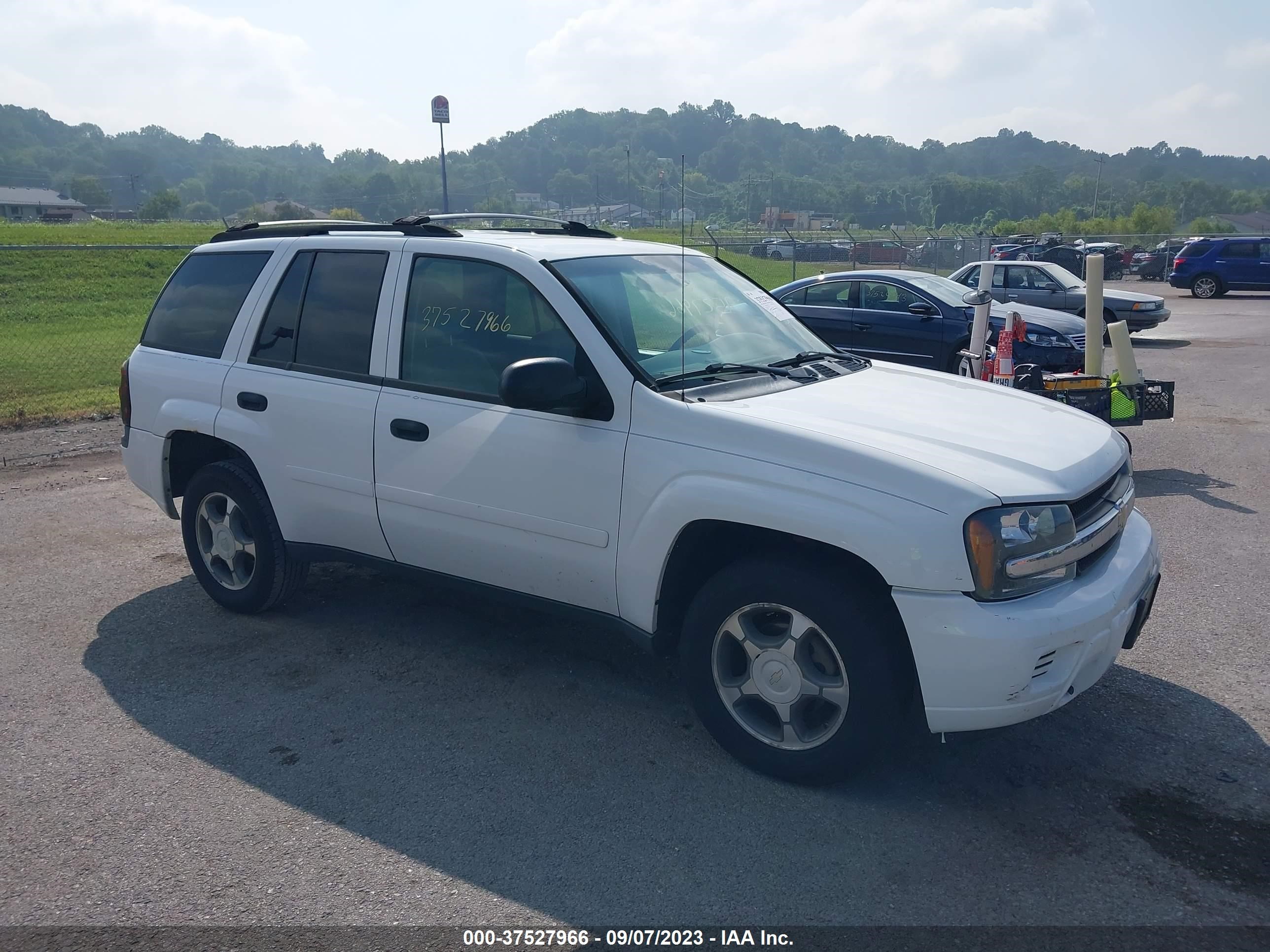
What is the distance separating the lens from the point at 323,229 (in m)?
5.35

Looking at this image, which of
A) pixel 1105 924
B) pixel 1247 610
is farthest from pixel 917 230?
pixel 1105 924

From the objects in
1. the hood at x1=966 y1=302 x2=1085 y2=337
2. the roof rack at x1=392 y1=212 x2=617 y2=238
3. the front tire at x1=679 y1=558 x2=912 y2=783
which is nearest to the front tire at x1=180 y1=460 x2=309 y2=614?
the roof rack at x1=392 y1=212 x2=617 y2=238

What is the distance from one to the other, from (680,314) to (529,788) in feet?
6.70

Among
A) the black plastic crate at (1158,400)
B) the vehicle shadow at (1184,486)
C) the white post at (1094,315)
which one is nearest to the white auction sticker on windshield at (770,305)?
the white post at (1094,315)

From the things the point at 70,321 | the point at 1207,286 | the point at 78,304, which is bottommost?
the point at 70,321

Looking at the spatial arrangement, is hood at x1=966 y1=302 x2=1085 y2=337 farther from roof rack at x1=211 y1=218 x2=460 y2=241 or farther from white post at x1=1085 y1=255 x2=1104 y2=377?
roof rack at x1=211 y1=218 x2=460 y2=241

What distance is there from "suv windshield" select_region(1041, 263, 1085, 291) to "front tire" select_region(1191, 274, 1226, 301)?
1286 cm

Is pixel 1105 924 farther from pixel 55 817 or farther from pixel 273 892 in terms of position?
pixel 55 817

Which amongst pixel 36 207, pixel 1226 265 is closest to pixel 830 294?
pixel 1226 265

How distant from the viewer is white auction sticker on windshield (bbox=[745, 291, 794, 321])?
16.4 feet

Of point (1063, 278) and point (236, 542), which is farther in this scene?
point (1063, 278)

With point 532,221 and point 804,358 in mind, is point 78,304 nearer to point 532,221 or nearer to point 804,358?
point 532,221

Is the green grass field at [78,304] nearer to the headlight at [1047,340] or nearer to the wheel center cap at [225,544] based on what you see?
the wheel center cap at [225,544]

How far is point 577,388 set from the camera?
388cm
